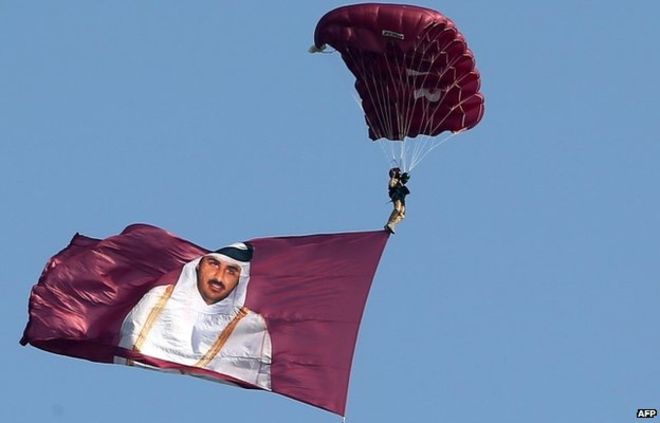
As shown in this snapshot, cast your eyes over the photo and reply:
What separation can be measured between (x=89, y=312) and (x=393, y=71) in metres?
Answer: 5.83

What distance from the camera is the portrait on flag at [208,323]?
133 ft

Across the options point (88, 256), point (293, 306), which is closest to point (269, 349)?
point (293, 306)

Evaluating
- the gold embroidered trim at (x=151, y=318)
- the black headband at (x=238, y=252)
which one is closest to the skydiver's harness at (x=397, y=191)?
the black headband at (x=238, y=252)

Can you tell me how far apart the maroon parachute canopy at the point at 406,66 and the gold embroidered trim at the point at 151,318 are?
4.09 meters

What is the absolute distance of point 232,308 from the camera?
4150cm

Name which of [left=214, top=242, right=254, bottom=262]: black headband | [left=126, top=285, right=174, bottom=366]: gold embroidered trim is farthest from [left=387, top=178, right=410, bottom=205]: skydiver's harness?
[left=126, top=285, right=174, bottom=366]: gold embroidered trim

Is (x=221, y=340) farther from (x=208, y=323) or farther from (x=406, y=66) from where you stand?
(x=406, y=66)

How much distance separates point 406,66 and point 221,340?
501 centimetres

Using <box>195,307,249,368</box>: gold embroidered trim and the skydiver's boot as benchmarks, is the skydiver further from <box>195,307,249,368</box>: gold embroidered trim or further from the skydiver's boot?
<box>195,307,249,368</box>: gold embroidered trim

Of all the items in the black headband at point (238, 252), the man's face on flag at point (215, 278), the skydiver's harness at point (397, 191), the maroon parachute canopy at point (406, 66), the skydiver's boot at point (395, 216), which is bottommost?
the man's face on flag at point (215, 278)

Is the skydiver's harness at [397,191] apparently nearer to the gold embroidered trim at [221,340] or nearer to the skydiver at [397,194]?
the skydiver at [397,194]

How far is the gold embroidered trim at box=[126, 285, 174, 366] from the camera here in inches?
1617

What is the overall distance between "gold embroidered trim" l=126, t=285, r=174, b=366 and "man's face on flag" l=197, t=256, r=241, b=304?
1.58 ft

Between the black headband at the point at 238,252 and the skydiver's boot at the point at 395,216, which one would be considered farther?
the black headband at the point at 238,252
